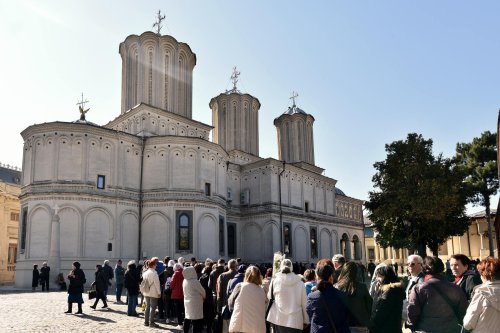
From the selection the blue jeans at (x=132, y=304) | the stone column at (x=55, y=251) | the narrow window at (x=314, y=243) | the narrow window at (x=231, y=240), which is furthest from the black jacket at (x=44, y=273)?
the narrow window at (x=314, y=243)

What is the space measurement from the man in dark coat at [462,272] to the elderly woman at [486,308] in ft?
3.55

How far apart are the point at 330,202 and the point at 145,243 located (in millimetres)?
26972

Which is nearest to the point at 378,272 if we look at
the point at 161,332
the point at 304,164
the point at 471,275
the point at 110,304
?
the point at 471,275

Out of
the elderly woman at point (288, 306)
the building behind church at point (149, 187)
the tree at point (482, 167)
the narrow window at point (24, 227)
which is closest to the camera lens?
the elderly woman at point (288, 306)

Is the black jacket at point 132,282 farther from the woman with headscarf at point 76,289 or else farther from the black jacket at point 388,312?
the black jacket at point 388,312

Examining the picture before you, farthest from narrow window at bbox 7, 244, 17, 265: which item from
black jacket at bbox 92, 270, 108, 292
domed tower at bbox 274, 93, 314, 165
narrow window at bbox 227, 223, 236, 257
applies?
black jacket at bbox 92, 270, 108, 292

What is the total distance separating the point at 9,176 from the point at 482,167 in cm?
4819

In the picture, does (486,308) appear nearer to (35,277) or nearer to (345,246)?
(35,277)

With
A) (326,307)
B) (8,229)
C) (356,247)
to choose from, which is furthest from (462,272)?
(356,247)

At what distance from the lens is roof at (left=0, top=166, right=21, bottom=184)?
4835cm

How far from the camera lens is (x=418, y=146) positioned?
30.4 metres

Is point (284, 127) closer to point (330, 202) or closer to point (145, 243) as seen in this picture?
point (330, 202)

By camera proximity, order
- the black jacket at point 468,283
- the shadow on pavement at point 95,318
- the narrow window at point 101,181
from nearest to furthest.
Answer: the black jacket at point 468,283
the shadow on pavement at point 95,318
the narrow window at point 101,181

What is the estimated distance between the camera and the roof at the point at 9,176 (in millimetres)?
48350
